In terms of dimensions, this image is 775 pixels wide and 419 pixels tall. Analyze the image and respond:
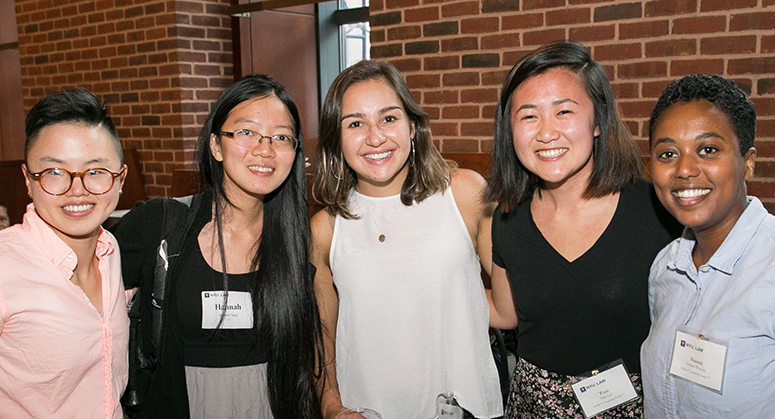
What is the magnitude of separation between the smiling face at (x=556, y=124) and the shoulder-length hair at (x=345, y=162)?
412 millimetres

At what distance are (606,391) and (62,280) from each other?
4.70 feet

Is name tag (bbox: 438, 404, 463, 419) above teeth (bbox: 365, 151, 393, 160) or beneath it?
beneath

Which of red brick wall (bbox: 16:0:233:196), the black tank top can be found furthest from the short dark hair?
red brick wall (bbox: 16:0:233:196)

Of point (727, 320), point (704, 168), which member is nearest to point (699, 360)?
point (727, 320)

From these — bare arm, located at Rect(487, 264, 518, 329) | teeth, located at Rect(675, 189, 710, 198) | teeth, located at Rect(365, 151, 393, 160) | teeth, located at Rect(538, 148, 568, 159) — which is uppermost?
teeth, located at Rect(538, 148, 568, 159)

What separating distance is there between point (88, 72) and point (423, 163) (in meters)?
4.80

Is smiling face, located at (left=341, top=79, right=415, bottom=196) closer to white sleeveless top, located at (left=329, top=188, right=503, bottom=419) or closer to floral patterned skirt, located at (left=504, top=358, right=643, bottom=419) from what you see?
white sleeveless top, located at (left=329, top=188, right=503, bottom=419)

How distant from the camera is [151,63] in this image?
16.8ft

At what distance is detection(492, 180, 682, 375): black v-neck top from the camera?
5.14ft

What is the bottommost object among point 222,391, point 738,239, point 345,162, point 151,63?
point 222,391

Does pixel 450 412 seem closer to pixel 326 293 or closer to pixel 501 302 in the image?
pixel 501 302

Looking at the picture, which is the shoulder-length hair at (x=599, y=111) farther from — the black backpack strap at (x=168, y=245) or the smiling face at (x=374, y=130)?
the black backpack strap at (x=168, y=245)

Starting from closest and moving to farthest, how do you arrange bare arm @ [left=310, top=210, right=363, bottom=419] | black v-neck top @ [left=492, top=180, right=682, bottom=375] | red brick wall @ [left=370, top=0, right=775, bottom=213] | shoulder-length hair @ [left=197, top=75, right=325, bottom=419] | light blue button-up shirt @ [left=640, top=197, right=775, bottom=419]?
light blue button-up shirt @ [left=640, top=197, right=775, bottom=419] → black v-neck top @ [left=492, top=180, right=682, bottom=375] → shoulder-length hair @ [left=197, top=75, right=325, bottom=419] → bare arm @ [left=310, top=210, right=363, bottom=419] → red brick wall @ [left=370, top=0, right=775, bottom=213]

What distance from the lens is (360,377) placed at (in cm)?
193
